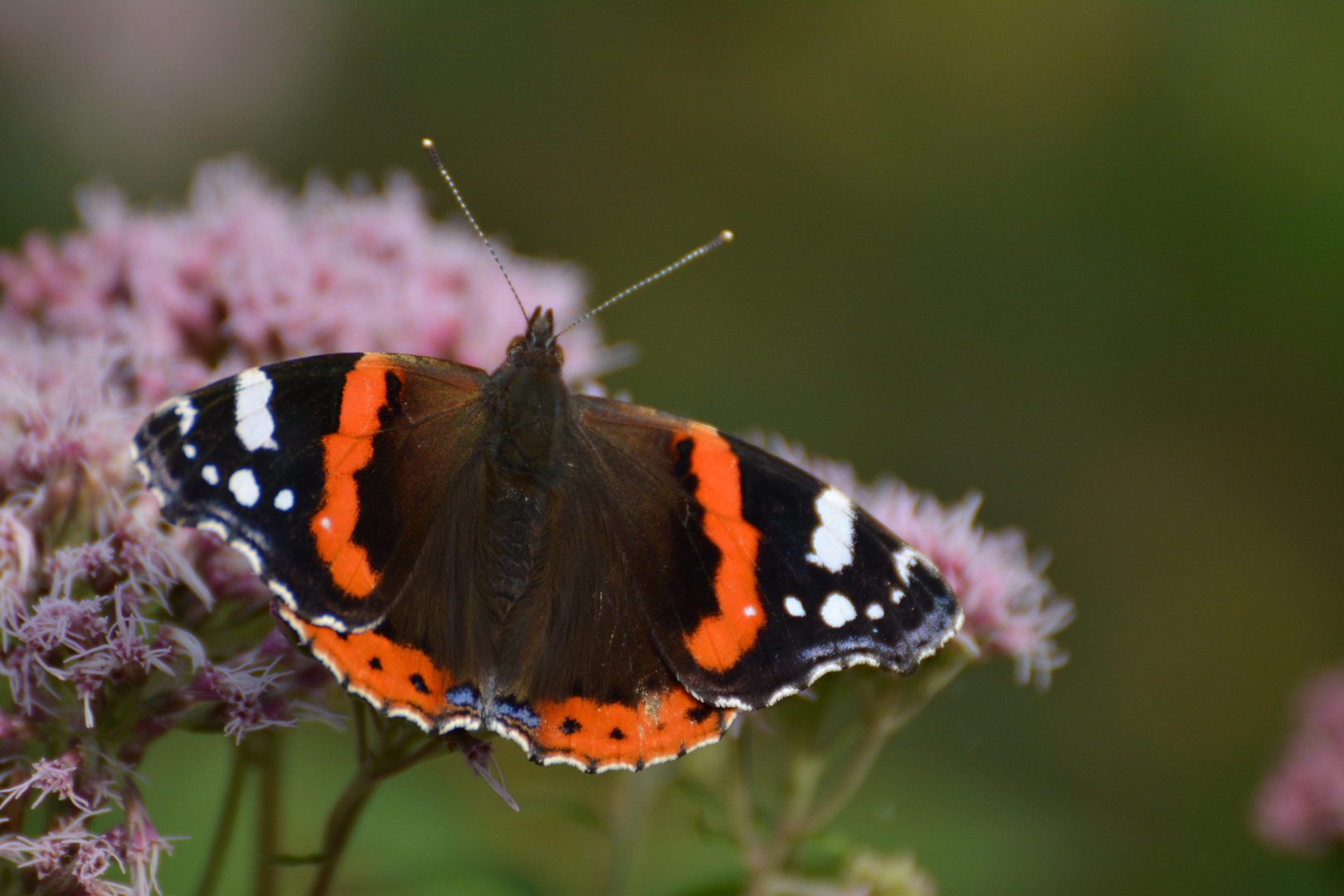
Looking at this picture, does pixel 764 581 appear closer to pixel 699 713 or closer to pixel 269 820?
pixel 699 713

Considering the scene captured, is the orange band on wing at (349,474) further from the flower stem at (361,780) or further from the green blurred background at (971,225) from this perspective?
the green blurred background at (971,225)

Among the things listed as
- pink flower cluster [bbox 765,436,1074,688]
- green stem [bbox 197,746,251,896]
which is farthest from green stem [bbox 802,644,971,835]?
green stem [bbox 197,746,251,896]

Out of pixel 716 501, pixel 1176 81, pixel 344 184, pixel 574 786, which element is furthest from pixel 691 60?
pixel 716 501

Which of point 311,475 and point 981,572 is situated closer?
point 311,475

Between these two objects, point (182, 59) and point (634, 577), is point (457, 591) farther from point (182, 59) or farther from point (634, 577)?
point (182, 59)

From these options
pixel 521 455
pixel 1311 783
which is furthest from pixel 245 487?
pixel 1311 783

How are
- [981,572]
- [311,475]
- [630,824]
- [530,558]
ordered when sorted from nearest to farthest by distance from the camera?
1. [311,475]
2. [530,558]
3. [981,572]
4. [630,824]
